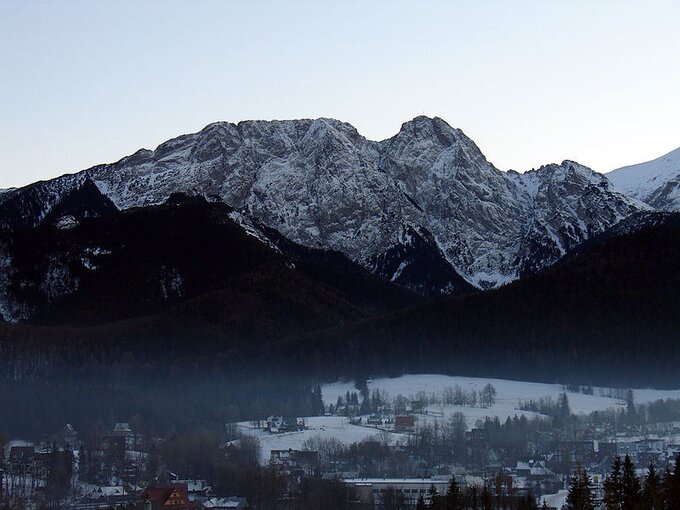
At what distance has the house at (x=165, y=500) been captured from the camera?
397 feet

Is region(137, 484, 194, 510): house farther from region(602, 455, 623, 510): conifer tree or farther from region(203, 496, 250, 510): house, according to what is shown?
region(602, 455, 623, 510): conifer tree

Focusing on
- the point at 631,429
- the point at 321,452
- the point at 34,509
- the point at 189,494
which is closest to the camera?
the point at 34,509

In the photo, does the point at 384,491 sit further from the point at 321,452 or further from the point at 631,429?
the point at 631,429

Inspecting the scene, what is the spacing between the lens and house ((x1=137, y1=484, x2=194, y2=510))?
121 metres

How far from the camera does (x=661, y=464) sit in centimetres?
14050

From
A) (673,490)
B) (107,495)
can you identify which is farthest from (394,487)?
(673,490)

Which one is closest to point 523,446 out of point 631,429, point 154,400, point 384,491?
point 631,429

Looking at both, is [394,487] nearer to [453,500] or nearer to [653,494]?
[453,500]

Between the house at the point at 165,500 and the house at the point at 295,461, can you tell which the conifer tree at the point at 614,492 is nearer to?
the house at the point at 165,500

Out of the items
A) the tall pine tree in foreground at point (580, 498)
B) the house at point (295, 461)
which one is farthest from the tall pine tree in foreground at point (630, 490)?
the house at point (295, 461)

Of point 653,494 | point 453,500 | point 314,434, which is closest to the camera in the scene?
point 653,494

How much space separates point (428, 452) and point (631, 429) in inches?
1102

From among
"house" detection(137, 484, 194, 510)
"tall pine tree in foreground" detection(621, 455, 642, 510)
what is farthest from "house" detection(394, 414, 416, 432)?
"tall pine tree in foreground" detection(621, 455, 642, 510)

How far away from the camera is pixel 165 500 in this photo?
123m
